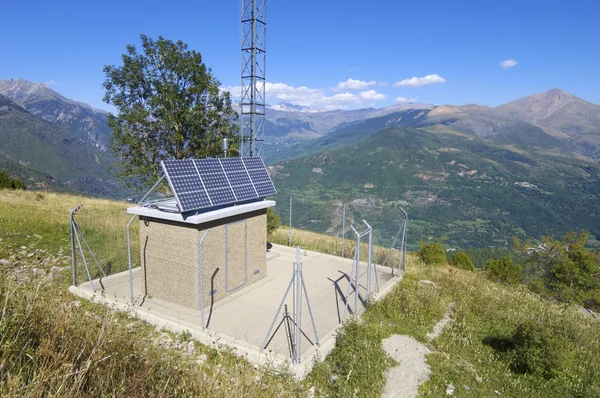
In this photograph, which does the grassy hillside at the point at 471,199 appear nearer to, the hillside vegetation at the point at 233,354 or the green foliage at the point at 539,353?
the hillside vegetation at the point at 233,354

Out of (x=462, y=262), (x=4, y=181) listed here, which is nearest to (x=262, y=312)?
(x=462, y=262)

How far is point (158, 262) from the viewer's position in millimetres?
10797

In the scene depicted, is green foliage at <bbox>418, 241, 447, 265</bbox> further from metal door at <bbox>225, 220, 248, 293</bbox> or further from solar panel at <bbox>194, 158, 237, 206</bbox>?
solar panel at <bbox>194, 158, 237, 206</bbox>

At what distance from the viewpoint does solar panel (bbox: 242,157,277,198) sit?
12.6m

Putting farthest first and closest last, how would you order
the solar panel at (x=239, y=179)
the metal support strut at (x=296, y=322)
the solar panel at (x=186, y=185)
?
the solar panel at (x=239, y=179)
the solar panel at (x=186, y=185)
the metal support strut at (x=296, y=322)

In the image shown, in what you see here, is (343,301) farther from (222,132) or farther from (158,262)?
(222,132)

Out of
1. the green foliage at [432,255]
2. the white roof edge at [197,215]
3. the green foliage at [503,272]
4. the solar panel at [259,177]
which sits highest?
the solar panel at [259,177]

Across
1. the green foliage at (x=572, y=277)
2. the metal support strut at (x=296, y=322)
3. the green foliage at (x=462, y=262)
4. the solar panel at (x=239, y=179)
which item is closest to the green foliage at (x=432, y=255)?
the green foliage at (x=462, y=262)

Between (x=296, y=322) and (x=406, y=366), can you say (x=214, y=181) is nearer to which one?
(x=296, y=322)

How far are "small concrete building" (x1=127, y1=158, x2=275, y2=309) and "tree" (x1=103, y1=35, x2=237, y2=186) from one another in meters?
6.46

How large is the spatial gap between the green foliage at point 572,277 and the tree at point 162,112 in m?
17.8

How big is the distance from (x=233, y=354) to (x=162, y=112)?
12.9 meters

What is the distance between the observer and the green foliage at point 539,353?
26.2 feet

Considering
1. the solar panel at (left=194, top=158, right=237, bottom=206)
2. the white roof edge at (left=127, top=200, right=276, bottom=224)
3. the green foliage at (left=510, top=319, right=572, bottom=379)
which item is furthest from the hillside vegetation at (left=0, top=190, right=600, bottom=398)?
the solar panel at (left=194, top=158, right=237, bottom=206)
